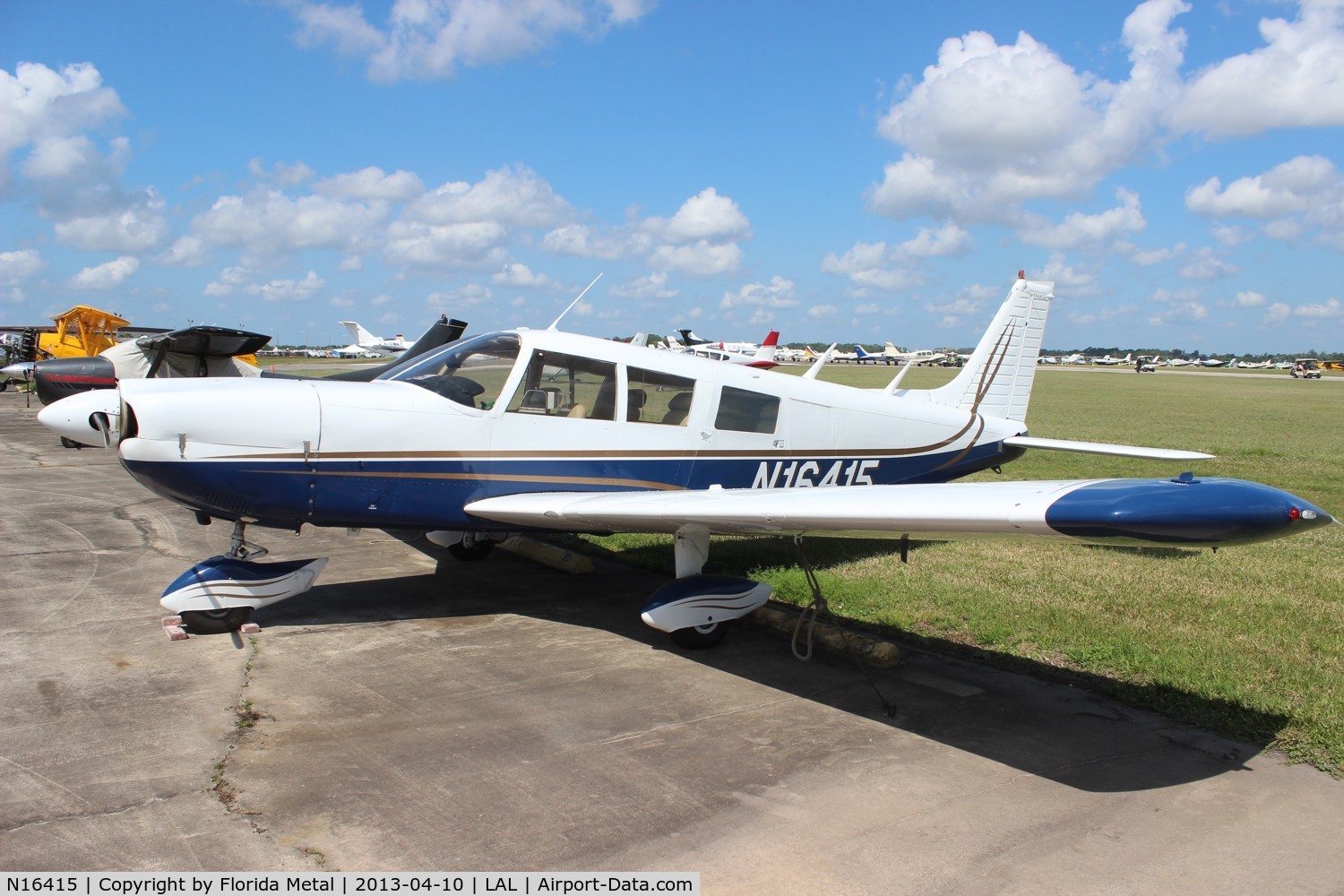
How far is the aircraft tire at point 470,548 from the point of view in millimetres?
8406

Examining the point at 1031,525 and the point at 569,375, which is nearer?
the point at 1031,525

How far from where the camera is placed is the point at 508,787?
385 cm

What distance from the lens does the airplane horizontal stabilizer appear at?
297 inches

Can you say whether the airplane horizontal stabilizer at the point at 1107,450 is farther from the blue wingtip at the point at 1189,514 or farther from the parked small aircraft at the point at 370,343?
the parked small aircraft at the point at 370,343

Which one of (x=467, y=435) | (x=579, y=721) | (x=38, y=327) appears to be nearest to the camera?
(x=579, y=721)

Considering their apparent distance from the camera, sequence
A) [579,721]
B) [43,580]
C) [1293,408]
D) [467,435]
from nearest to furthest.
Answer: [579,721] < [467,435] < [43,580] < [1293,408]

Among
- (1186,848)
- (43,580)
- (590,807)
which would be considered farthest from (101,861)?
(43,580)

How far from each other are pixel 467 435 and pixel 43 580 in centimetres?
401

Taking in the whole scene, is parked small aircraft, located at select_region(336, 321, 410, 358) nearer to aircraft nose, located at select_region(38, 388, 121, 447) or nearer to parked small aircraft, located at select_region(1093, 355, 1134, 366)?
aircraft nose, located at select_region(38, 388, 121, 447)

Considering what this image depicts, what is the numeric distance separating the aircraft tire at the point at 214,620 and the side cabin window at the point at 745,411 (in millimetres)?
3700

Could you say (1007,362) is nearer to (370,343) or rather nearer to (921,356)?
(370,343)

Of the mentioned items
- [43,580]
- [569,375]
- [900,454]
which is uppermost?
[569,375]

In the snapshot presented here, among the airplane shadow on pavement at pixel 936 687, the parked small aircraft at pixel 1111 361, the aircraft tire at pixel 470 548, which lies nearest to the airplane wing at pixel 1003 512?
the airplane shadow on pavement at pixel 936 687

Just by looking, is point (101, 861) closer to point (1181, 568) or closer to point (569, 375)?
point (569, 375)
